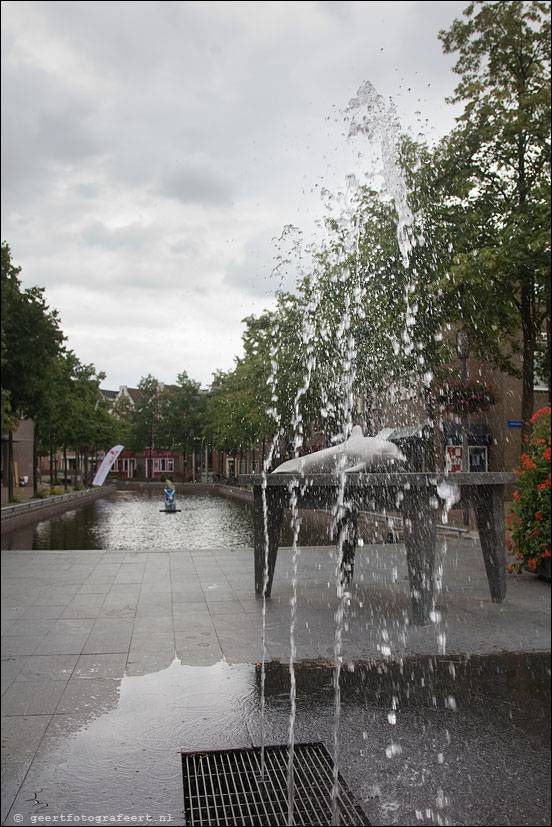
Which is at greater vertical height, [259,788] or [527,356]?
[527,356]

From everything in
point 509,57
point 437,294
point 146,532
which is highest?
point 509,57

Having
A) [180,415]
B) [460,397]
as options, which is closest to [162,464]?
[180,415]

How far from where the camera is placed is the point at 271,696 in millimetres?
4105

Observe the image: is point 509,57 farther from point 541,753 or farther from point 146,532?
point 146,532

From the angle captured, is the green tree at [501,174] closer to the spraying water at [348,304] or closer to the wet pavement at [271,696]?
the spraying water at [348,304]

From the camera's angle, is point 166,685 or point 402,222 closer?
point 166,685

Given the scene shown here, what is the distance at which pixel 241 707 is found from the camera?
154 inches

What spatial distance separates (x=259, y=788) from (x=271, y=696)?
1.15 meters

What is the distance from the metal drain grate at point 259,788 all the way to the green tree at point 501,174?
7.51 metres

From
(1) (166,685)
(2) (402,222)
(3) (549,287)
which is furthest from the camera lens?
(2) (402,222)

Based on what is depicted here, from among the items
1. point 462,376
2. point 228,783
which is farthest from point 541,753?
point 462,376

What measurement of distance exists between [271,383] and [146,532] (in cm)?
594

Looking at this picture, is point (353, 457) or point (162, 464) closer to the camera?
point (353, 457)

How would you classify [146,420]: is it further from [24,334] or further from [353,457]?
[353,457]
